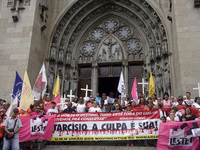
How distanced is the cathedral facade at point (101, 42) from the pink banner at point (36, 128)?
5.52 meters

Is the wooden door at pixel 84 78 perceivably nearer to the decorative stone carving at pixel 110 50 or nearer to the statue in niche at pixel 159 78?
the decorative stone carving at pixel 110 50

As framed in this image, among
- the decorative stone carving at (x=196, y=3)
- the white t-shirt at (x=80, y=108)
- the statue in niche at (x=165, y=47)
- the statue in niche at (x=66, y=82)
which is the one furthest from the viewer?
the statue in niche at (x=66, y=82)

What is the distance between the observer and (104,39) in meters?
17.8

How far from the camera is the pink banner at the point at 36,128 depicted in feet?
25.4

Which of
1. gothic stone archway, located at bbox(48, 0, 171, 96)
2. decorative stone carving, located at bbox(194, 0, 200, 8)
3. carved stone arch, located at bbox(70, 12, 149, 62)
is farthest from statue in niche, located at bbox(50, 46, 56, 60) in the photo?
decorative stone carving, located at bbox(194, 0, 200, 8)

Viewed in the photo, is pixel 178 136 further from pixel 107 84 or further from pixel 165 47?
pixel 107 84

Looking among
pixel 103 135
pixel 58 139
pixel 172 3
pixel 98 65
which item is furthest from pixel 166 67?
pixel 58 139

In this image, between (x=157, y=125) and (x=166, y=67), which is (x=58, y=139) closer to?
(x=157, y=125)

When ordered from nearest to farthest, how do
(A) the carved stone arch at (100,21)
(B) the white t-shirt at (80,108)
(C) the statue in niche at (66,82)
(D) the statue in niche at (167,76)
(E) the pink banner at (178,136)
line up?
(E) the pink banner at (178,136), (B) the white t-shirt at (80,108), (D) the statue in niche at (167,76), (C) the statue in niche at (66,82), (A) the carved stone arch at (100,21)

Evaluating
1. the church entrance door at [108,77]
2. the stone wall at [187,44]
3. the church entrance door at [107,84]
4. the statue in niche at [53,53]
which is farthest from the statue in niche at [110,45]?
the stone wall at [187,44]

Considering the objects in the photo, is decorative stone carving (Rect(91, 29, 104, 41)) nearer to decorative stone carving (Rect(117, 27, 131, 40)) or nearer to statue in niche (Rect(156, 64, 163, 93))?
decorative stone carving (Rect(117, 27, 131, 40))

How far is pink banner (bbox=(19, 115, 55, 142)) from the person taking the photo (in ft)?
25.4

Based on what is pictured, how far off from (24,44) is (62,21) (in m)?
4.30

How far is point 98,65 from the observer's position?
17.3 meters
